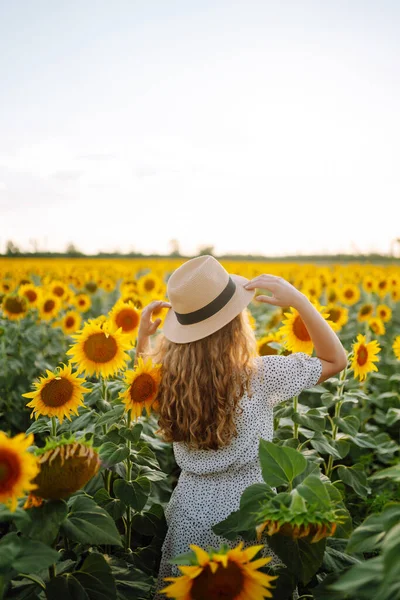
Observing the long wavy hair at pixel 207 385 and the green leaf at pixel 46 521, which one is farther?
the long wavy hair at pixel 207 385

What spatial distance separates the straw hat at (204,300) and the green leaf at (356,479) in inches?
47.8

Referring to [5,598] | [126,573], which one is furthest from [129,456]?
[5,598]

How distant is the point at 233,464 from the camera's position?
244cm

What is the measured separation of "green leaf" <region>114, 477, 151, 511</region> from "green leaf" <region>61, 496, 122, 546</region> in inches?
23.9

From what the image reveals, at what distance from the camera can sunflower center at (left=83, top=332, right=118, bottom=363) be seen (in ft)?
9.25

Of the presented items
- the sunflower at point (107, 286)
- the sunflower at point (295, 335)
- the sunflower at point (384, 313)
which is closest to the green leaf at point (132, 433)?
the sunflower at point (295, 335)

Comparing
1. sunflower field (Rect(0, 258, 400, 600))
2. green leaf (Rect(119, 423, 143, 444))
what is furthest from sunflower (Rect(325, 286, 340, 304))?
green leaf (Rect(119, 423, 143, 444))

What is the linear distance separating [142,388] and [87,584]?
2.74 feet

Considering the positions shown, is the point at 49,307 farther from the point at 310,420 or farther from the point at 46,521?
the point at 46,521

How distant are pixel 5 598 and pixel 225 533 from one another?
2.33ft

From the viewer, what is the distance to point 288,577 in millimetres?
1916

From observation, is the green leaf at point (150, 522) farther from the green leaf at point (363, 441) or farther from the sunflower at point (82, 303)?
the sunflower at point (82, 303)

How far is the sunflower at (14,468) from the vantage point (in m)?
1.40

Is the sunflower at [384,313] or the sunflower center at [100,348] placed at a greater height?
the sunflower center at [100,348]
